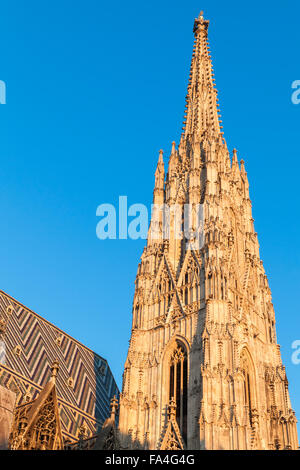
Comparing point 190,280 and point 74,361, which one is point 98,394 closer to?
point 74,361

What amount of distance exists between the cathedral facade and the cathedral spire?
1.29m

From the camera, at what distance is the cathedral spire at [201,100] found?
152 feet

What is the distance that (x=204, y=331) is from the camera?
32.4 metres

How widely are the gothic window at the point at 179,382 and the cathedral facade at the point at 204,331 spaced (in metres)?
0.05

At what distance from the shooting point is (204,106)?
48.4 metres

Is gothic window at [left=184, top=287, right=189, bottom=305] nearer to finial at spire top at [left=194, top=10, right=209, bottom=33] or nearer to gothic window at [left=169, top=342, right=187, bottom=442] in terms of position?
gothic window at [left=169, top=342, right=187, bottom=442]

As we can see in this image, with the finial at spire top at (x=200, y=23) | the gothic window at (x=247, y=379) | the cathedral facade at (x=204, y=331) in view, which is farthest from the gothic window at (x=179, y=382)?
the finial at spire top at (x=200, y=23)

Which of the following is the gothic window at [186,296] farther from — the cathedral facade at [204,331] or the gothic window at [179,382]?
the gothic window at [179,382]

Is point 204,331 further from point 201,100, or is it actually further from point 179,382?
point 201,100

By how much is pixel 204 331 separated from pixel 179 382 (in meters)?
3.05

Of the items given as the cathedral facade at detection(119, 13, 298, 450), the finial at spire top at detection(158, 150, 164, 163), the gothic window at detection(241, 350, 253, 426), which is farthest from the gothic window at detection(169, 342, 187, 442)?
the finial at spire top at detection(158, 150, 164, 163)

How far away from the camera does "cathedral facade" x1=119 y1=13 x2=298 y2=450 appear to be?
99.9ft

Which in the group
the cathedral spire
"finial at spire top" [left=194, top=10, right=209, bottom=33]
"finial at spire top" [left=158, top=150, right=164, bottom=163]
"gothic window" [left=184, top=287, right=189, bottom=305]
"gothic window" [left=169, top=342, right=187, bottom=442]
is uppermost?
"finial at spire top" [left=194, top=10, right=209, bottom=33]
